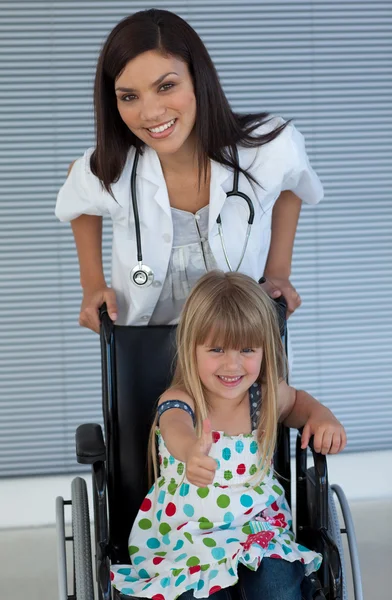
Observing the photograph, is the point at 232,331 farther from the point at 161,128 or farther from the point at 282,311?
the point at 161,128

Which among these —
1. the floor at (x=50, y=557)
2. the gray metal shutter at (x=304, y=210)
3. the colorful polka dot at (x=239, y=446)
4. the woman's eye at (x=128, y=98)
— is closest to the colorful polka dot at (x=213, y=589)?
the colorful polka dot at (x=239, y=446)

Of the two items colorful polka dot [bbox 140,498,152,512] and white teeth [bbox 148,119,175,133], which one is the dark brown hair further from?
colorful polka dot [bbox 140,498,152,512]

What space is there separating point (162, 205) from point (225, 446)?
0.53m

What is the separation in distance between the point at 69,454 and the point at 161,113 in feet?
6.86

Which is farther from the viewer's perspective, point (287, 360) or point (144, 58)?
point (287, 360)

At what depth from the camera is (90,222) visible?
2195 millimetres

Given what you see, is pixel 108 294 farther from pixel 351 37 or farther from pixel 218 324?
→ pixel 351 37

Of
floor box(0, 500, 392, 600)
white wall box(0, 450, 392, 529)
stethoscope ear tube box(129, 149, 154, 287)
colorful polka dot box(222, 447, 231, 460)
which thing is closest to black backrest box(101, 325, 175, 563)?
stethoscope ear tube box(129, 149, 154, 287)

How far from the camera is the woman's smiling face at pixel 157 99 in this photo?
1.86 m

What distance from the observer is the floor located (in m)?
2.86

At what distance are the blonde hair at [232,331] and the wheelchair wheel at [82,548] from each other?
21cm

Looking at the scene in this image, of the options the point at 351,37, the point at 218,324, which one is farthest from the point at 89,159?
the point at 351,37

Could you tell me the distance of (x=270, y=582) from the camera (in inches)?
66.8

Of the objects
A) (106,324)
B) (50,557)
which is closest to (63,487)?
(50,557)
